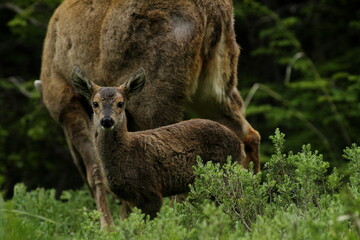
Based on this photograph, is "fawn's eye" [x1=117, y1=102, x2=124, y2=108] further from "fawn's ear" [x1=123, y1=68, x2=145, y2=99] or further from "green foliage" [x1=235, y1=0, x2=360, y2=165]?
"green foliage" [x1=235, y1=0, x2=360, y2=165]

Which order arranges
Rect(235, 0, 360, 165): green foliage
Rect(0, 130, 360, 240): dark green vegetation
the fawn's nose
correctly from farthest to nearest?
Rect(235, 0, 360, 165): green foliage
the fawn's nose
Rect(0, 130, 360, 240): dark green vegetation

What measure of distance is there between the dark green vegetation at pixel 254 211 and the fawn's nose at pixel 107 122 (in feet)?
2.14

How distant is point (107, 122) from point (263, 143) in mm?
7093

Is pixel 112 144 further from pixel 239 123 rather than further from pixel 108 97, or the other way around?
pixel 239 123

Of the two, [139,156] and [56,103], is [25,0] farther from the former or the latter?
[139,156]

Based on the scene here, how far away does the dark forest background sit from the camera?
1069cm

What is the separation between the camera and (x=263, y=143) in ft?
38.6

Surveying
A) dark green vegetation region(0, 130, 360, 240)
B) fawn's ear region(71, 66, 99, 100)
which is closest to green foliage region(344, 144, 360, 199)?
dark green vegetation region(0, 130, 360, 240)

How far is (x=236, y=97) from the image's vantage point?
6727 millimetres

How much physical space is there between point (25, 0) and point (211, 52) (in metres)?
5.74

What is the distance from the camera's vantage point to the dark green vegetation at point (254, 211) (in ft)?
11.9

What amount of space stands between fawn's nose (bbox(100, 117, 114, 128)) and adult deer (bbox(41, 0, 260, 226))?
3.51 feet

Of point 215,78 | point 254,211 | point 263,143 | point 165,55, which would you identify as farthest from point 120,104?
point 263,143

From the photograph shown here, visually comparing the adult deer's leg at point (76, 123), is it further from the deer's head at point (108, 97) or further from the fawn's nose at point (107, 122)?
the fawn's nose at point (107, 122)
